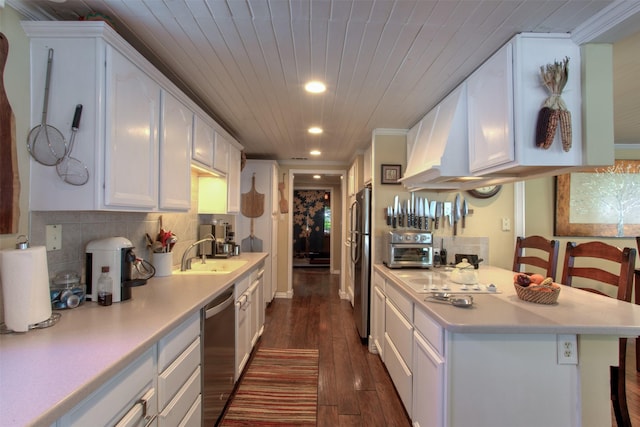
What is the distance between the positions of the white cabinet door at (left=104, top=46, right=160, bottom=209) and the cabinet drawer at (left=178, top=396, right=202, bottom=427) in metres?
1.02

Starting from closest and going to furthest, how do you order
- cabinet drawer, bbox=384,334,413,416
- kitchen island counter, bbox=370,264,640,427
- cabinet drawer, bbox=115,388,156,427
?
cabinet drawer, bbox=115,388,156,427 < kitchen island counter, bbox=370,264,640,427 < cabinet drawer, bbox=384,334,413,416

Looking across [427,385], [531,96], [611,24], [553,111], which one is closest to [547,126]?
[553,111]

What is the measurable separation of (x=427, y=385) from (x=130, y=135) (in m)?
1.93

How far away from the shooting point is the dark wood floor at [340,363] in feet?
6.51

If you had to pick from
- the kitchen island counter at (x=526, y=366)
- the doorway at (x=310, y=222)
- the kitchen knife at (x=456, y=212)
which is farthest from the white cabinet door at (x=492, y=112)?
the doorway at (x=310, y=222)

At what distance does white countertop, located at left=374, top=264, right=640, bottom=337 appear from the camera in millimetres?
1247

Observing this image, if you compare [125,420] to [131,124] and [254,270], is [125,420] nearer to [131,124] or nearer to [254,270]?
[131,124]

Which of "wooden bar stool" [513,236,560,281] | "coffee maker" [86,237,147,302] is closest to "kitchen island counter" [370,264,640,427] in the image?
"wooden bar stool" [513,236,560,281]

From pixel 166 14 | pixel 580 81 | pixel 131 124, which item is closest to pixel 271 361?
pixel 131 124

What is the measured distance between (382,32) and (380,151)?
5.23 feet

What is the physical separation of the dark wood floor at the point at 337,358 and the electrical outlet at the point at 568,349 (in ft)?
3.44

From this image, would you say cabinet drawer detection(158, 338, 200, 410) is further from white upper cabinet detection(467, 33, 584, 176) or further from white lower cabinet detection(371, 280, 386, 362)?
white upper cabinet detection(467, 33, 584, 176)

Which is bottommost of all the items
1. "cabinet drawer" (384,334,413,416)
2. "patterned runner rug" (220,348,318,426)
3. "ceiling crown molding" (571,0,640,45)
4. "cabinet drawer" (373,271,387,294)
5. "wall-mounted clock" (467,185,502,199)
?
"patterned runner rug" (220,348,318,426)

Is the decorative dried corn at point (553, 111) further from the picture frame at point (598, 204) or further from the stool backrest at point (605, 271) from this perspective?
the picture frame at point (598, 204)
